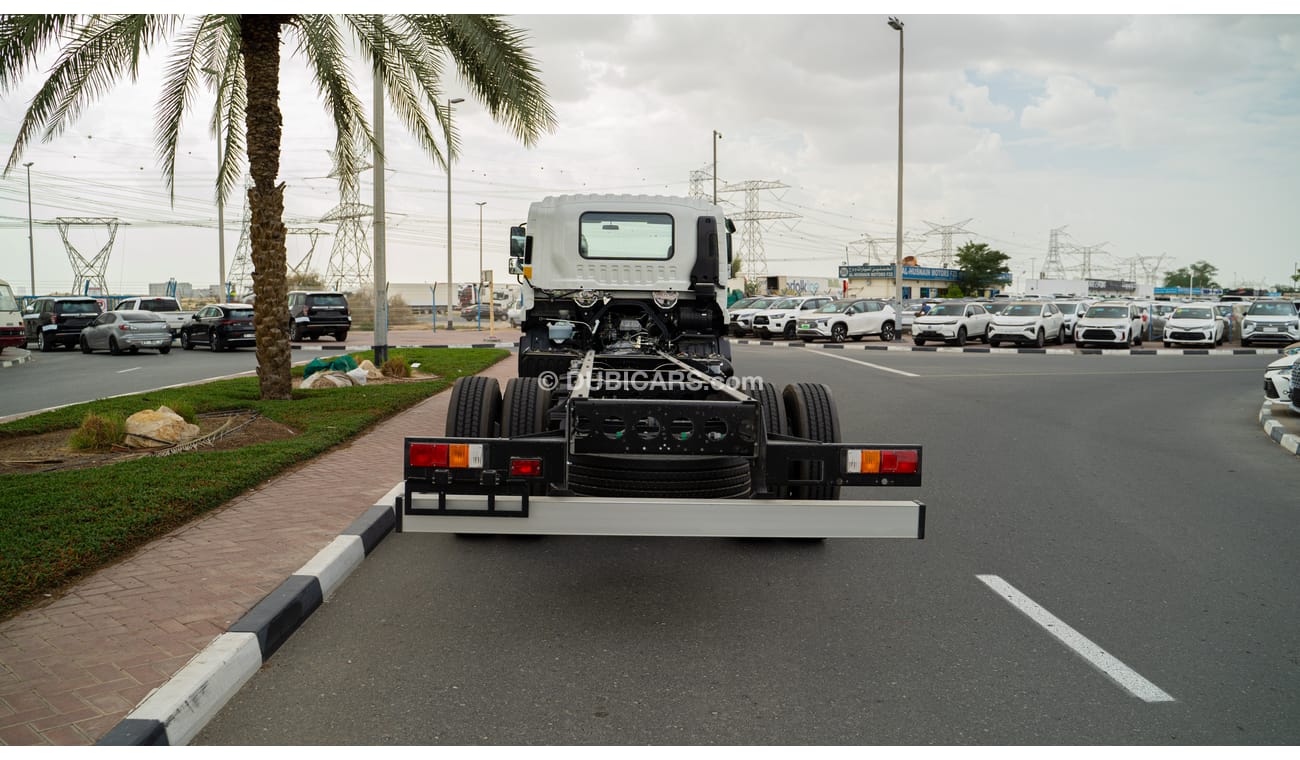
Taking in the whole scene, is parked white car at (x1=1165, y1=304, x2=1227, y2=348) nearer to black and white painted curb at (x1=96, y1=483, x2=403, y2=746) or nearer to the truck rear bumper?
the truck rear bumper

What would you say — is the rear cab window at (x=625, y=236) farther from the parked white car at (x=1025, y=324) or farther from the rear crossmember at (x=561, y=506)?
the parked white car at (x=1025, y=324)

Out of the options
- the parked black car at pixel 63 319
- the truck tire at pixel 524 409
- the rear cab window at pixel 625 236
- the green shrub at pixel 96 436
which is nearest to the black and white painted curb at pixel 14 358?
the parked black car at pixel 63 319

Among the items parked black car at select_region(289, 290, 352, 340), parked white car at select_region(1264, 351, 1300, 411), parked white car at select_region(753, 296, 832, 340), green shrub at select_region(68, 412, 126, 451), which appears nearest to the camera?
green shrub at select_region(68, 412, 126, 451)

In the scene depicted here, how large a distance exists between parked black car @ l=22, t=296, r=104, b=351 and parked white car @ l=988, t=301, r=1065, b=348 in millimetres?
29242

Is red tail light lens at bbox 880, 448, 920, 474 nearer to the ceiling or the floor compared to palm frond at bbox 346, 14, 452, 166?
nearer to the floor

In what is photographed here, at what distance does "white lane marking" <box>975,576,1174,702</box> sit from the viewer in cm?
394

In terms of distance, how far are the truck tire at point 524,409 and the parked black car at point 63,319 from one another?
2939 cm

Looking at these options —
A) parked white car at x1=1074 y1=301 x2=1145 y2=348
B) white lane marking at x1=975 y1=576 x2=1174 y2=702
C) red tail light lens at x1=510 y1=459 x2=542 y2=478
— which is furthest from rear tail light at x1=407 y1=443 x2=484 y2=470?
parked white car at x1=1074 y1=301 x2=1145 y2=348

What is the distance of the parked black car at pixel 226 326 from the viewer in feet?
93.6

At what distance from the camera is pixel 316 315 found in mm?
31922

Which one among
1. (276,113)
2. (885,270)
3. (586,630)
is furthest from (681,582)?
(885,270)

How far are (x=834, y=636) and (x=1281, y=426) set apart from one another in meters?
10.3

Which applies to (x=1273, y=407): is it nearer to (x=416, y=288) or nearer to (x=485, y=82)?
(x=485, y=82)

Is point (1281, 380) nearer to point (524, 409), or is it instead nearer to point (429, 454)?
point (524, 409)
